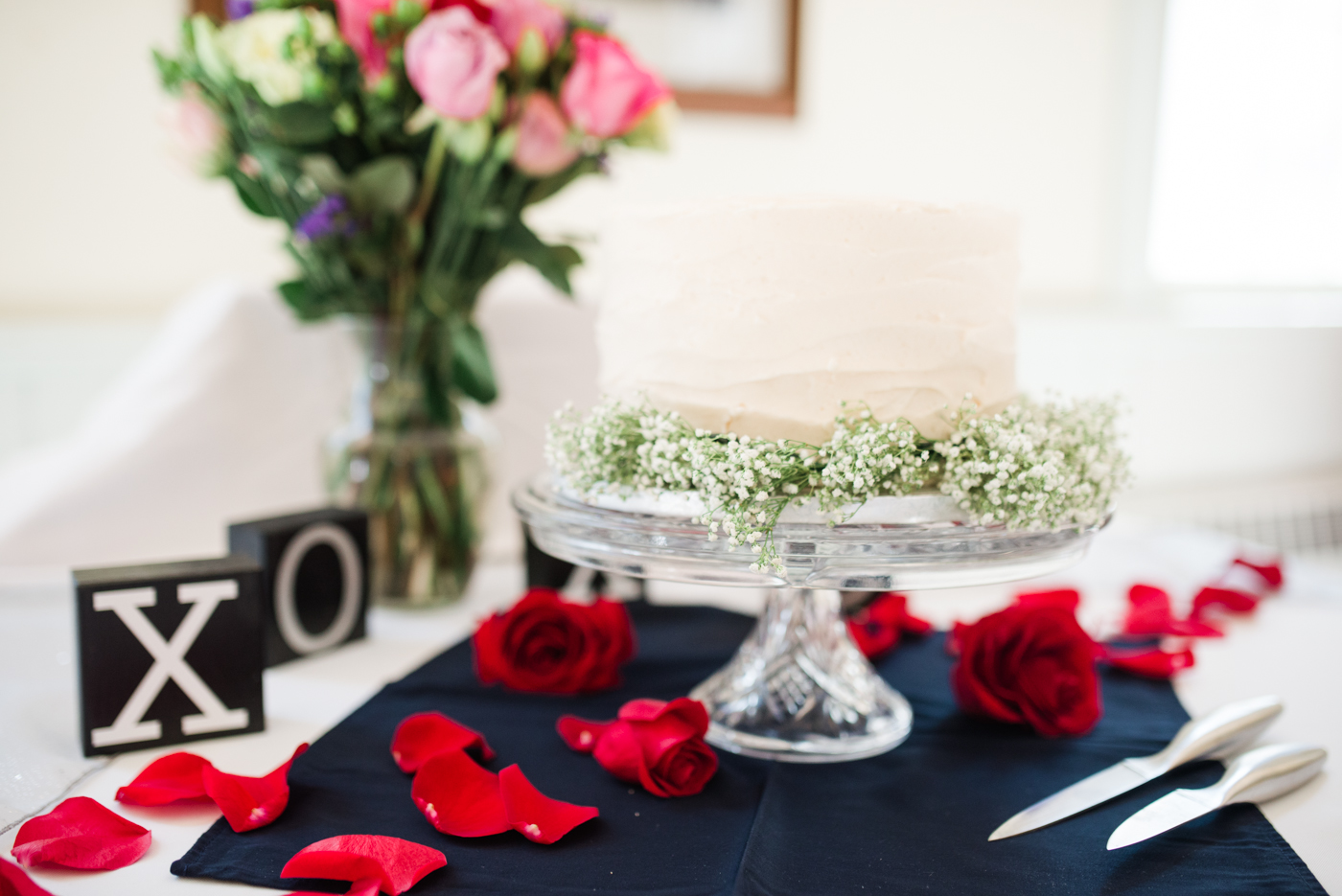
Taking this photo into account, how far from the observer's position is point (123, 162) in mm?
1839

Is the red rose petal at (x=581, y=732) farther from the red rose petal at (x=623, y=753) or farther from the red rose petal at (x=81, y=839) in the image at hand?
the red rose petal at (x=81, y=839)

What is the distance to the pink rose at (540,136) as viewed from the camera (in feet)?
3.42

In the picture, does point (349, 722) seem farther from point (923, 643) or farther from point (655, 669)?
point (923, 643)

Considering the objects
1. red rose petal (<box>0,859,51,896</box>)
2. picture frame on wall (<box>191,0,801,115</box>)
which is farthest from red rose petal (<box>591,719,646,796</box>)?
picture frame on wall (<box>191,0,801,115</box>)

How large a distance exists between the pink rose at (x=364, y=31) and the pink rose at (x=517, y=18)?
0.36 ft

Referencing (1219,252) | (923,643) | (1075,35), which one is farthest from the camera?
(1219,252)

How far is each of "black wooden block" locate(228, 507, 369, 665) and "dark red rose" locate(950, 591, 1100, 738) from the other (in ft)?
2.06

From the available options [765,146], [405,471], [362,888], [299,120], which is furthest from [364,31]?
[765,146]

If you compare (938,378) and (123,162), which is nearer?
(938,378)

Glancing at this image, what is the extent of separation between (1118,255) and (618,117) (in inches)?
73.6

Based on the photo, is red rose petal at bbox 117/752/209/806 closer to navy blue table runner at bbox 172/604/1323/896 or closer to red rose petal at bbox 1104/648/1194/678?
navy blue table runner at bbox 172/604/1323/896

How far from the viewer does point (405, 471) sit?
3.83 feet

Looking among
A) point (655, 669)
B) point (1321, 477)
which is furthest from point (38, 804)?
point (1321, 477)

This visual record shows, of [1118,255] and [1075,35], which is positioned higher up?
→ [1075,35]
